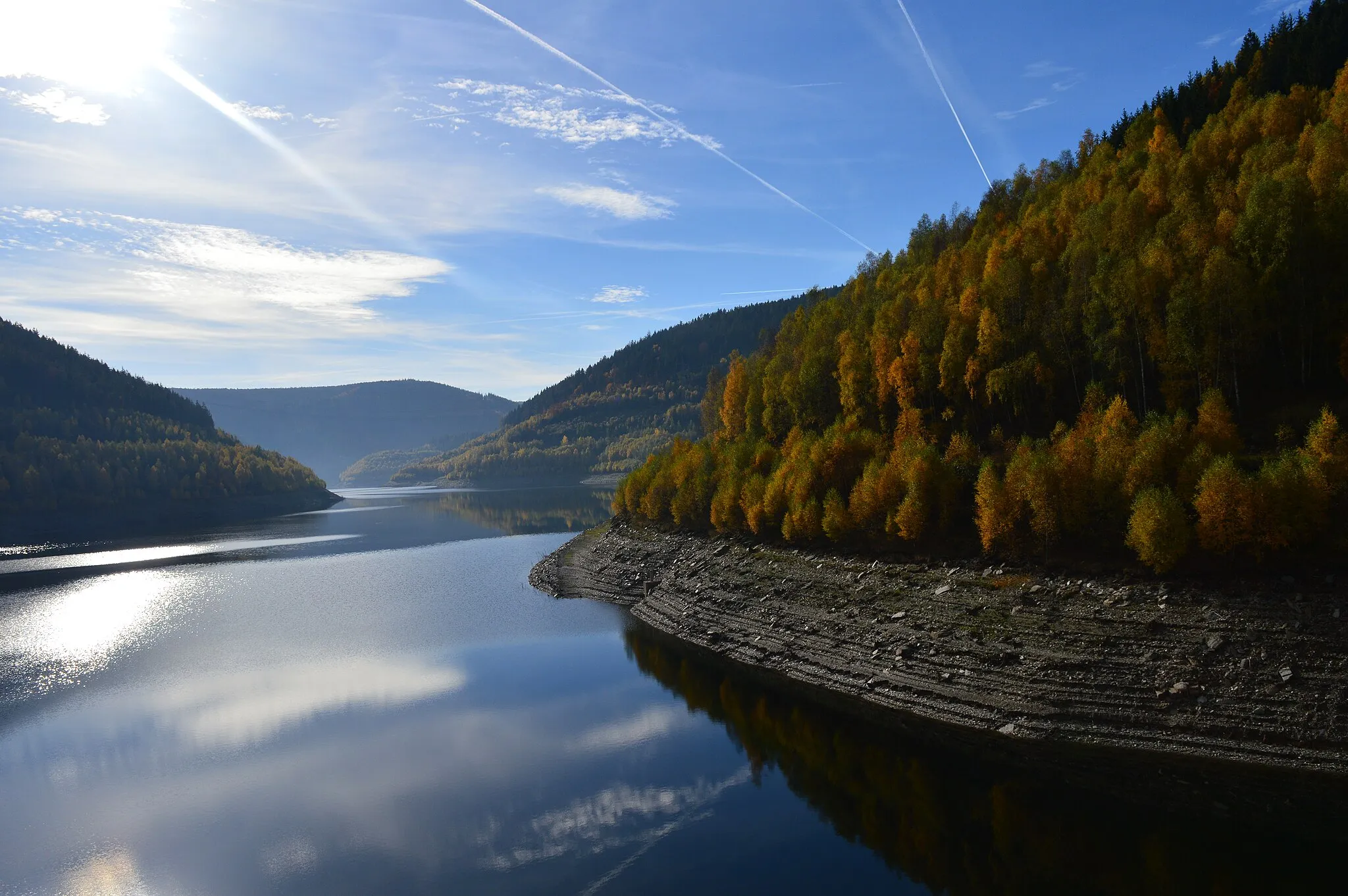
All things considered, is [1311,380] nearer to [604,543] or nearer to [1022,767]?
[1022,767]

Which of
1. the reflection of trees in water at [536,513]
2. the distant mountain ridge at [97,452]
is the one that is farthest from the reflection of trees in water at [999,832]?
the distant mountain ridge at [97,452]

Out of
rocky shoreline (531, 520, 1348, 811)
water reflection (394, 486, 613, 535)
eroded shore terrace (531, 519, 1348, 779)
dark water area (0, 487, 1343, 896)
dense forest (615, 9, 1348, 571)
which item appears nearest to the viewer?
dark water area (0, 487, 1343, 896)

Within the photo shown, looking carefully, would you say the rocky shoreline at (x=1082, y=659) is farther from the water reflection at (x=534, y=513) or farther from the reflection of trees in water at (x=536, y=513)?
the reflection of trees in water at (x=536, y=513)

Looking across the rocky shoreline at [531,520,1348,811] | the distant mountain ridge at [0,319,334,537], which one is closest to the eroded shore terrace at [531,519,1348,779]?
the rocky shoreline at [531,520,1348,811]

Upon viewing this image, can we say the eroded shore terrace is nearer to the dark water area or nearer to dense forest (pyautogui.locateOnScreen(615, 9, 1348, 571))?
dense forest (pyautogui.locateOnScreen(615, 9, 1348, 571))

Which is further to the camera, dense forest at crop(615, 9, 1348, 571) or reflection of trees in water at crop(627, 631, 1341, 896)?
dense forest at crop(615, 9, 1348, 571)

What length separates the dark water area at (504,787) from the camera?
23.7 m

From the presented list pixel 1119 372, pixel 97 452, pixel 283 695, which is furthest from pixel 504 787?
pixel 97 452

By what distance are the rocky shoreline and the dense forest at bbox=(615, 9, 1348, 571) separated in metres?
3.10

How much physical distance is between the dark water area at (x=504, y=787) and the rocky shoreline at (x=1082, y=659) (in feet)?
9.91

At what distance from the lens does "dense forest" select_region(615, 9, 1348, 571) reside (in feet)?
123

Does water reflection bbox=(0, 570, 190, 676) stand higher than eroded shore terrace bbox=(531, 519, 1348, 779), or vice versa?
eroded shore terrace bbox=(531, 519, 1348, 779)

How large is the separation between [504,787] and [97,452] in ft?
526

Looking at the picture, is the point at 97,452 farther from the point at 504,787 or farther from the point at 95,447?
the point at 504,787
